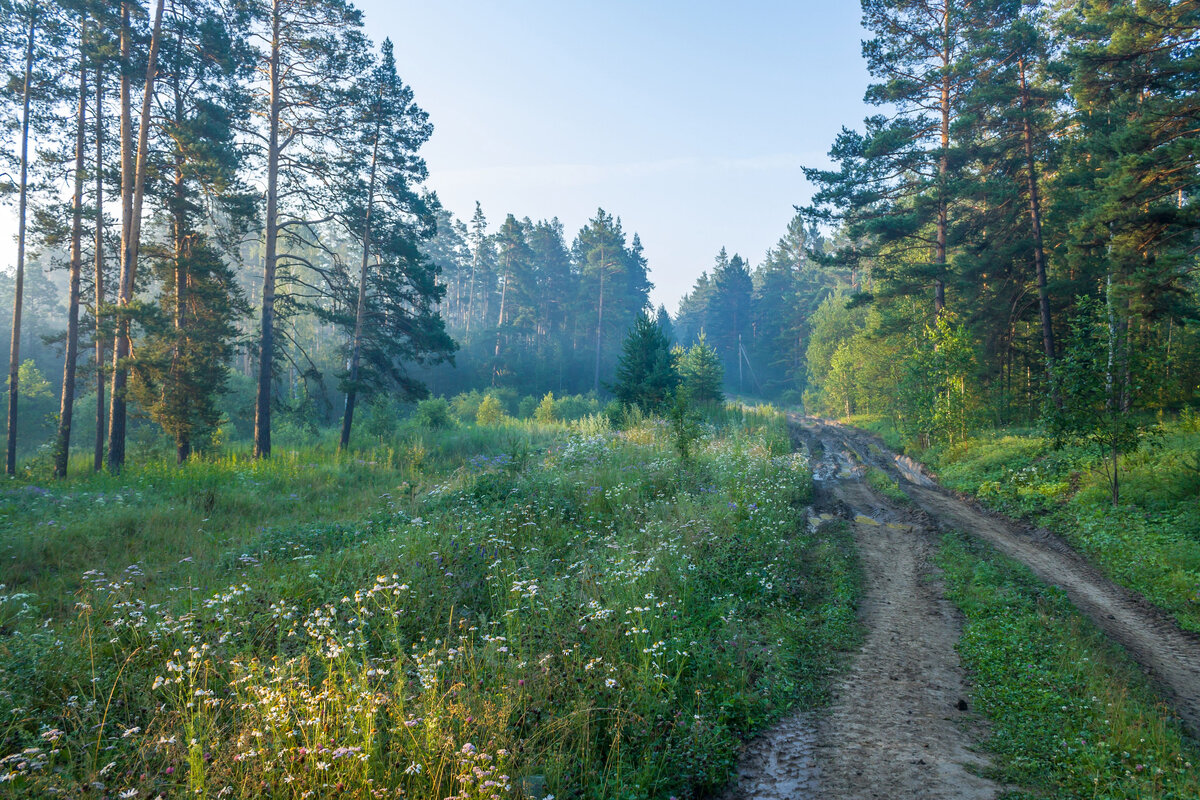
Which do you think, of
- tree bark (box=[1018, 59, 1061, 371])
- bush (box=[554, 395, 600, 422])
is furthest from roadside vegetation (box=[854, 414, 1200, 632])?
bush (box=[554, 395, 600, 422])

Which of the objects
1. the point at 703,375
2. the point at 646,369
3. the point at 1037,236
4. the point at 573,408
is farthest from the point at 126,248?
the point at 1037,236

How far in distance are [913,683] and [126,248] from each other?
19.5m

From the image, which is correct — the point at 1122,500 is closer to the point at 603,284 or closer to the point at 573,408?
the point at 573,408

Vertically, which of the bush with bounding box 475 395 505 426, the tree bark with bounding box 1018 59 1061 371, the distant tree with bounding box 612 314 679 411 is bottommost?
the bush with bounding box 475 395 505 426

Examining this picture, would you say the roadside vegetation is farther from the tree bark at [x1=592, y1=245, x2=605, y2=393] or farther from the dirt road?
the tree bark at [x1=592, y1=245, x2=605, y2=393]

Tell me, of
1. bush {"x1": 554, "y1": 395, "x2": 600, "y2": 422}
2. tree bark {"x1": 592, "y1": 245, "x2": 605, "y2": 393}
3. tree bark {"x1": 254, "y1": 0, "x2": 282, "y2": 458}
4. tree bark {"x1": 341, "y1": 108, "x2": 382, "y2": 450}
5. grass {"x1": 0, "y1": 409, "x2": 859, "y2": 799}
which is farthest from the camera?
tree bark {"x1": 592, "y1": 245, "x2": 605, "y2": 393}

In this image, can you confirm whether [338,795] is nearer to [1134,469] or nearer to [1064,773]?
[1064,773]

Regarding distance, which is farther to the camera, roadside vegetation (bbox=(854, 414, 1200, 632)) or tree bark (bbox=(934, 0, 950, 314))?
tree bark (bbox=(934, 0, 950, 314))

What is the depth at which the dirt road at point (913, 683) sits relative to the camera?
369 centimetres

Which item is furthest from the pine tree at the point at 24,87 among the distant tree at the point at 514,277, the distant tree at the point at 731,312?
the distant tree at the point at 731,312

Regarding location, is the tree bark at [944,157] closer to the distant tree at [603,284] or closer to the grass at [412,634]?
the grass at [412,634]

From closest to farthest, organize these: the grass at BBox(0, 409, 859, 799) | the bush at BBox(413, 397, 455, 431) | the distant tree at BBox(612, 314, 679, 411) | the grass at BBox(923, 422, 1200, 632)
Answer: the grass at BBox(0, 409, 859, 799)
the grass at BBox(923, 422, 1200, 632)
the bush at BBox(413, 397, 455, 431)
the distant tree at BBox(612, 314, 679, 411)

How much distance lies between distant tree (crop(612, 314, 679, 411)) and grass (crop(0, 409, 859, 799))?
507 inches

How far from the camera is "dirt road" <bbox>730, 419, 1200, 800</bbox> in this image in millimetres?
3693
